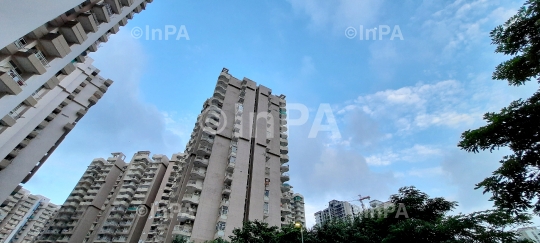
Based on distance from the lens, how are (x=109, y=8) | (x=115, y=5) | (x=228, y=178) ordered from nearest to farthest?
(x=109, y=8) < (x=115, y=5) < (x=228, y=178)

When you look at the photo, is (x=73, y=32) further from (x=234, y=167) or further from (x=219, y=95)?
(x=219, y=95)

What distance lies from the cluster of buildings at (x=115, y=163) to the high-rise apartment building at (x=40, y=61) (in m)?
0.06

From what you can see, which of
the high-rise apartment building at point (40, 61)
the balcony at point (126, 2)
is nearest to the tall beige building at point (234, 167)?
the high-rise apartment building at point (40, 61)

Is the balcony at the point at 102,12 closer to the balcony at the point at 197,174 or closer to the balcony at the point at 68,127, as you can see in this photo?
the balcony at the point at 197,174

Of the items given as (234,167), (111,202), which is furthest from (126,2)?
(111,202)

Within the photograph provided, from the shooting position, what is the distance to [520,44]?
8555 millimetres

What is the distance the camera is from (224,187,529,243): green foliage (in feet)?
37.4

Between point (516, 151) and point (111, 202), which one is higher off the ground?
point (111, 202)

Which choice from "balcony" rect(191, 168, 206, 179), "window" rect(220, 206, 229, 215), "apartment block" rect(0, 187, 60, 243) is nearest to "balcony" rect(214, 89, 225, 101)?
"balcony" rect(191, 168, 206, 179)

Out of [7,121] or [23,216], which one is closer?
[7,121]

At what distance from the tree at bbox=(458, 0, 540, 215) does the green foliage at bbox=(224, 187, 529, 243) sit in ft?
12.5

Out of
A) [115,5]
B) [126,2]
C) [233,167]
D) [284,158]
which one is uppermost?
[126,2]

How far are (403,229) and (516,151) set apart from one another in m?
8.33

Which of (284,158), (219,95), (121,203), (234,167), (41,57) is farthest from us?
(121,203)
